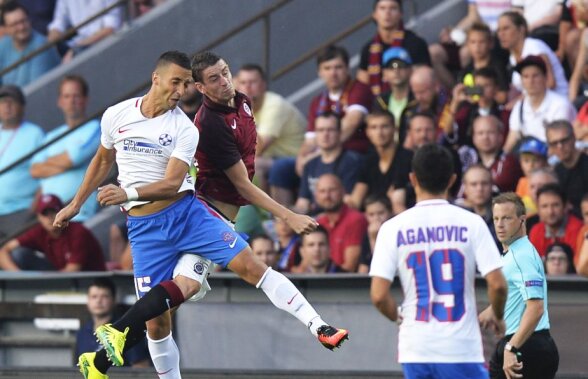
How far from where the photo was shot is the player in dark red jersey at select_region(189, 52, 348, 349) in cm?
970

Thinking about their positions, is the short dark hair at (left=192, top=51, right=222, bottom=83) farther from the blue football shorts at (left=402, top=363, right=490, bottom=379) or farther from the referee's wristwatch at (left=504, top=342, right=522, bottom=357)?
the blue football shorts at (left=402, top=363, right=490, bottom=379)

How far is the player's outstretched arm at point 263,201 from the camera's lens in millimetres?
9664

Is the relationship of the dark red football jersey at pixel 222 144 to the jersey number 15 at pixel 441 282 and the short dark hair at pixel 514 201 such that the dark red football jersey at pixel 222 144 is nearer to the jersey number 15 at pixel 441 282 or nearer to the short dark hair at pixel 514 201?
the short dark hair at pixel 514 201

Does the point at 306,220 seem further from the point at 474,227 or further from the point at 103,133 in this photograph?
the point at 474,227

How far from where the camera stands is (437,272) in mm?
7672

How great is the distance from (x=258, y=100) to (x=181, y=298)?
19.0 feet

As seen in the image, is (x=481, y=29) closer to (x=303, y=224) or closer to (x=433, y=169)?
(x=303, y=224)

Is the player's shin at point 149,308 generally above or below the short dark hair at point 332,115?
below

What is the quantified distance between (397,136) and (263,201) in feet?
15.8

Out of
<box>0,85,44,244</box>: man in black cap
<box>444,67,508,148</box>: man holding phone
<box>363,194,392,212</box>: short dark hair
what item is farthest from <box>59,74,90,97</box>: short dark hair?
<box>444,67,508,148</box>: man holding phone

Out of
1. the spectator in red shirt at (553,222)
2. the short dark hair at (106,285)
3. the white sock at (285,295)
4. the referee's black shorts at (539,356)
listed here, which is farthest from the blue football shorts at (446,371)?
the short dark hair at (106,285)

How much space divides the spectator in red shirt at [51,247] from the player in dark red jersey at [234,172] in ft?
14.7

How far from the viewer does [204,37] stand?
16953 mm

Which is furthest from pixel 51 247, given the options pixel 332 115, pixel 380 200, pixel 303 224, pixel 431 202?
pixel 431 202
